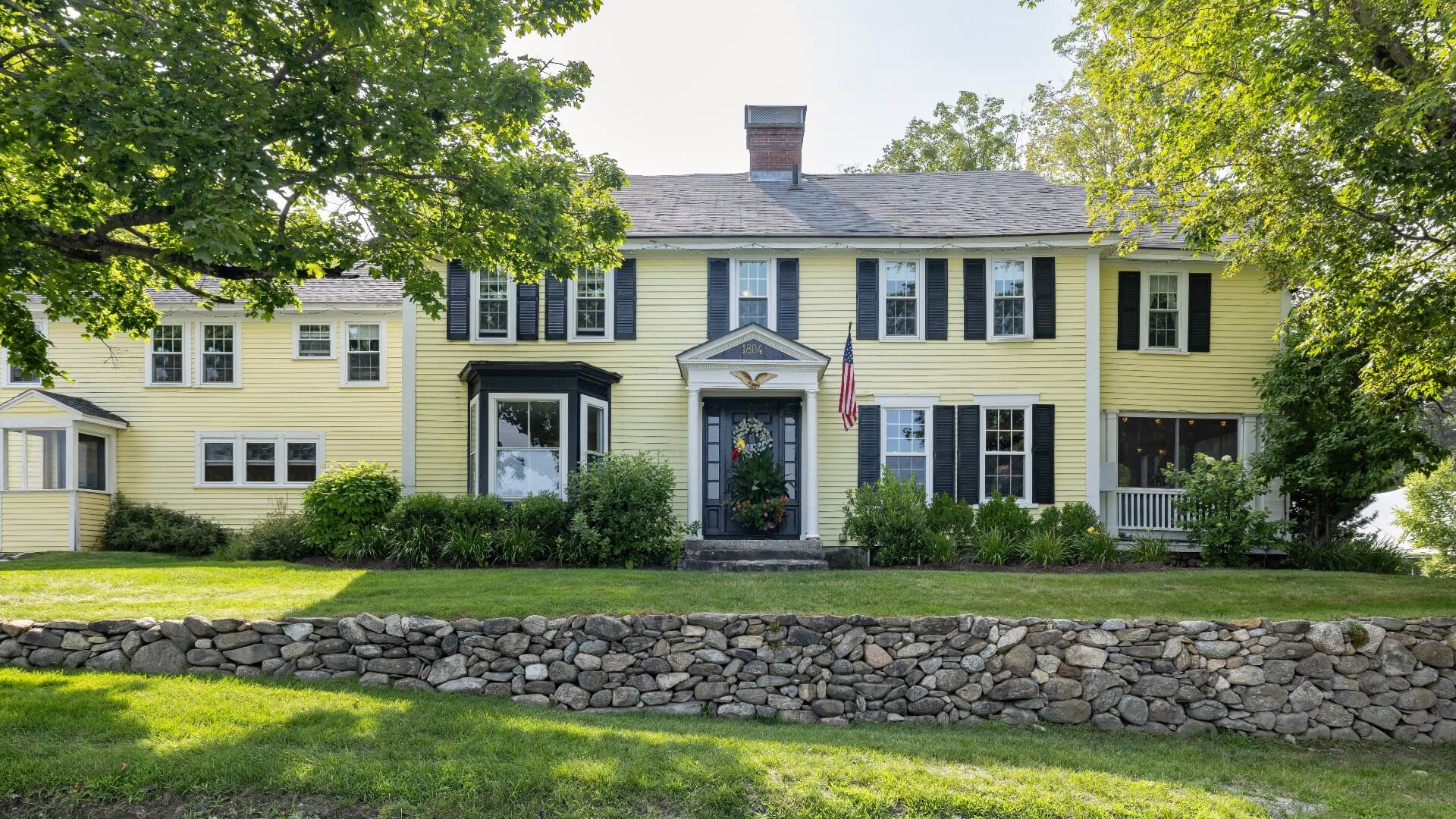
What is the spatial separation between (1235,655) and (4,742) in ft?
32.7

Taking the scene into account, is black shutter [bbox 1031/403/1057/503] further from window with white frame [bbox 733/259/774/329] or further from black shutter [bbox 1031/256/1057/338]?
window with white frame [bbox 733/259/774/329]

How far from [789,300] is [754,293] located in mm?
602

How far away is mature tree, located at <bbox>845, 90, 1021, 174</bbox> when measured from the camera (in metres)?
30.5

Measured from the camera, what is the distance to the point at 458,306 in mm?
15922

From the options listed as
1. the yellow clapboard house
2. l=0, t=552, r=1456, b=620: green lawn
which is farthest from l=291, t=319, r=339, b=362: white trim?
l=0, t=552, r=1456, b=620: green lawn

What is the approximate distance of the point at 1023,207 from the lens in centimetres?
1705

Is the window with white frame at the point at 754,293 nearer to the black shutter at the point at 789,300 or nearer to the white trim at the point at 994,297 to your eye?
the black shutter at the point at 789,300

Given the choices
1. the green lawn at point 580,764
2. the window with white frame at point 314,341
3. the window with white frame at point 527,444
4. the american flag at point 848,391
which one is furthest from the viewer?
the window with white frame at point 314,341

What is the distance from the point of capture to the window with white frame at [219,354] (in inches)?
782

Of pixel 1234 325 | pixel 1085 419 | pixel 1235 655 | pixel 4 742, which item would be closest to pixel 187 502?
pixel 4 742

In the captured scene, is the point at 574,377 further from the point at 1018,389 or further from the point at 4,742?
the point at 4,742

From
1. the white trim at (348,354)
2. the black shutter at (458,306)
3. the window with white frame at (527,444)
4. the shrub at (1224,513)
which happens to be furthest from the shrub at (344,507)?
the shrub at (1224,513)

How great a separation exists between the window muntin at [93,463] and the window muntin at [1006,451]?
1690 centimetres

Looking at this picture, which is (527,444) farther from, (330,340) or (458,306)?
(330,340)
